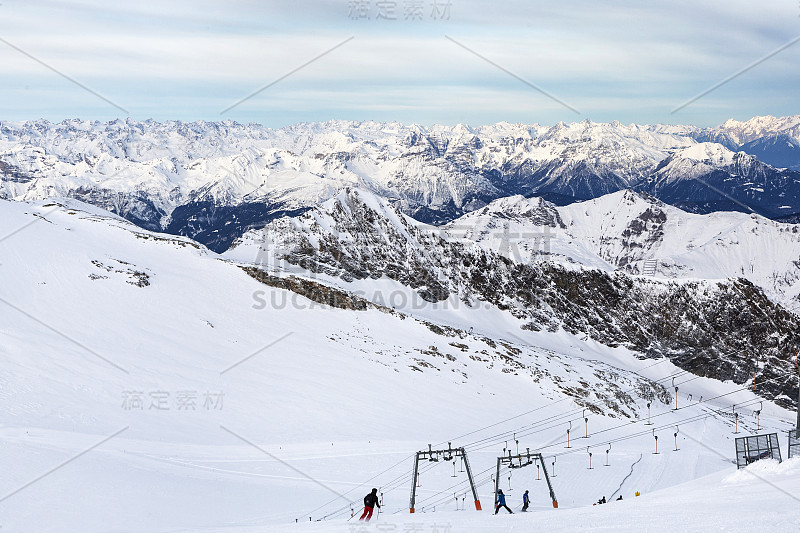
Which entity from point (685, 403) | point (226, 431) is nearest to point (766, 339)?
point (685, 403)

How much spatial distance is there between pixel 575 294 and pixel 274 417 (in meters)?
117

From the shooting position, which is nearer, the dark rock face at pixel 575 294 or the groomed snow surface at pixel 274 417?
the groomed snow surface at pixel 274 417

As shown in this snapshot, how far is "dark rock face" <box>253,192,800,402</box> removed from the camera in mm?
128875

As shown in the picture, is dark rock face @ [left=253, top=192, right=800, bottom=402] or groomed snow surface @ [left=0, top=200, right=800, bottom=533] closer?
groomed snow surface @ [left=0, top=200, right=800, bottom=533]

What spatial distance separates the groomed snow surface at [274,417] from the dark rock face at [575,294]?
3674 centimetres

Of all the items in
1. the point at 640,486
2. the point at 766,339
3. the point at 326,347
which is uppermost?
the point at 326,347

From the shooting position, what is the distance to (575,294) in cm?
15138

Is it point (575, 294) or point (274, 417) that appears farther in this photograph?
point (575, 294)

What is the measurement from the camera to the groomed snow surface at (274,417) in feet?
76.4

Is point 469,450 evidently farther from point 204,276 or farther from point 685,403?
point 685,403

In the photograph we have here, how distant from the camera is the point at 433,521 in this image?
824 inches

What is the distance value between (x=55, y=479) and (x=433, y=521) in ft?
57.4

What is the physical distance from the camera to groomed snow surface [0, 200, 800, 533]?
2328cm

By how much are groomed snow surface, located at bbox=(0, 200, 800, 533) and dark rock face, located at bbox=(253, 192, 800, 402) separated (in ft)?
121
